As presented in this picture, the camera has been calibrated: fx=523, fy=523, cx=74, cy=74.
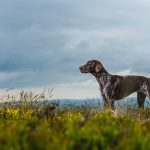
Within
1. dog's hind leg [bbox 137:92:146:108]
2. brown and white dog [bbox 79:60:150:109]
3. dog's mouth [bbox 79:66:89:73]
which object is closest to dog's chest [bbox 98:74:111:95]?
brown and white dog [bbox 79:60:150:109]

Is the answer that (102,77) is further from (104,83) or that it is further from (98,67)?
(98,67)

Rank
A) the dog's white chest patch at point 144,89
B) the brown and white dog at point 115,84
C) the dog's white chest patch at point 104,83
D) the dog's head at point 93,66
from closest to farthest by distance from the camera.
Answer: the dog's head at point 93,66
the brown and white dog at point 115,84
the dog's white chest patch at point 104,83
the dog's white chest patch at point 144,89

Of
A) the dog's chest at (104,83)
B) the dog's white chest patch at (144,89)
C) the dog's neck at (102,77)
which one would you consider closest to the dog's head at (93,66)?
the dog's neck at (102,77)

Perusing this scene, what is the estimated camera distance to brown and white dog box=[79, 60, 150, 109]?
25.3 m

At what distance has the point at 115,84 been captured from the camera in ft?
86.2

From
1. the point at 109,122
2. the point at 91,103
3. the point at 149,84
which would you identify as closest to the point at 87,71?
the point at 149,84

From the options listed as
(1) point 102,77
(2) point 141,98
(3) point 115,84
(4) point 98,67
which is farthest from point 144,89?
(4) point 98,67

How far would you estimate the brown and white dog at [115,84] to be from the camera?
2530 centimetres

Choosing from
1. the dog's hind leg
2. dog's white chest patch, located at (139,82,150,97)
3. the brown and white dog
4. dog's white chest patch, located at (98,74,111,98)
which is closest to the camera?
the brown and white dog

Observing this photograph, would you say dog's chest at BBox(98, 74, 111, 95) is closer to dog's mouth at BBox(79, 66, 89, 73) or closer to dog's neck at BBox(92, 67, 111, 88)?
dog's neck at BBox(92, 67, 111, 88)

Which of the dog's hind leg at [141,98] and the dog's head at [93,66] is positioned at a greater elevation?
the dog's head at [93,66]

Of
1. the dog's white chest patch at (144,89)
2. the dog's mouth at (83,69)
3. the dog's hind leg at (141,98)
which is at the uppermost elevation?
the dog's mouth at (83,69)

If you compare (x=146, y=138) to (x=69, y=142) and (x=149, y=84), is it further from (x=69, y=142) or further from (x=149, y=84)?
(x=149, y=84)

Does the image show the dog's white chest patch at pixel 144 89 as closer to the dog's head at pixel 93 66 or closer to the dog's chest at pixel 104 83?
the dog's chest at pixel 104 83
